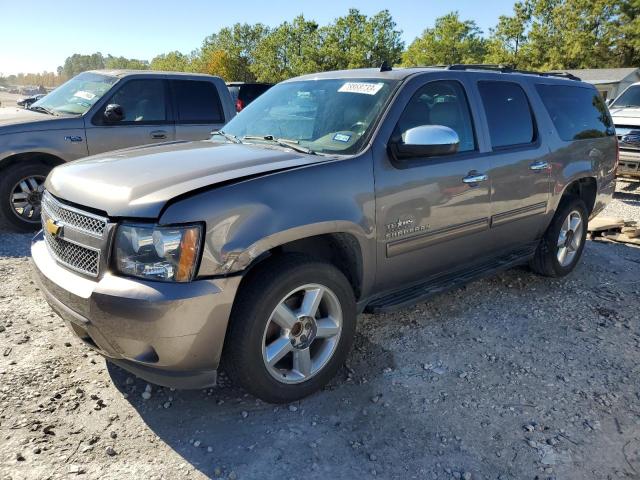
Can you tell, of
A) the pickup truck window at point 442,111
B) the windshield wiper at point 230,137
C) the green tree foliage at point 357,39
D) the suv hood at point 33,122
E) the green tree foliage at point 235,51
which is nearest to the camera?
the pickup truck window at point 442,111

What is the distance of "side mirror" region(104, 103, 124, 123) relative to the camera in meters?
6.17

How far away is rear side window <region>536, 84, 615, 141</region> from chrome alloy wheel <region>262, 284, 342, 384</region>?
2.97m

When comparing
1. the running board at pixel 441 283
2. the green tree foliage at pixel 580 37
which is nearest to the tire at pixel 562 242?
the running board at pixel 441 283

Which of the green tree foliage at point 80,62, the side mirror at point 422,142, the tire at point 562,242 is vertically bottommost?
the tire at point 562,242

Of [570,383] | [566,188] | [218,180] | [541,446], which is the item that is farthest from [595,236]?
[218,180]

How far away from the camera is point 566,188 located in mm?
4805

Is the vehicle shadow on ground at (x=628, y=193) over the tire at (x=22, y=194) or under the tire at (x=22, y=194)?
under

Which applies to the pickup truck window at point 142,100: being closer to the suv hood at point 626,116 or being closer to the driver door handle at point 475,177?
the driver door handle at point 475,177

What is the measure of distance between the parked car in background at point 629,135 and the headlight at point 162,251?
9.04 meters

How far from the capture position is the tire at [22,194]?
5.82 m

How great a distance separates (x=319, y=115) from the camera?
11.6 ft

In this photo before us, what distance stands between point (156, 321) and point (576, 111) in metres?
4.44

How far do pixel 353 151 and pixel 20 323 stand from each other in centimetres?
270

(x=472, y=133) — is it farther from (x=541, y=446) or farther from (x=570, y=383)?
(x=541, y=446)
